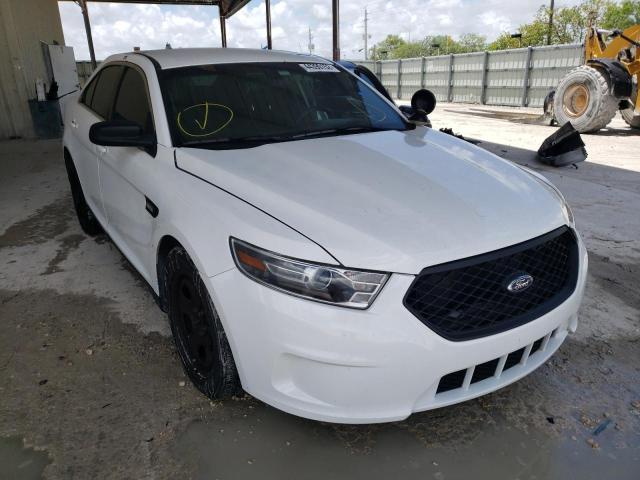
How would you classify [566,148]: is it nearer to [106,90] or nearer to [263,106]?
[263,106]

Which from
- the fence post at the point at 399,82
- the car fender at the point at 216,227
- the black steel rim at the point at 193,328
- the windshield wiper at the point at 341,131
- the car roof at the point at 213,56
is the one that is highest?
the car roof at the point at 213,56

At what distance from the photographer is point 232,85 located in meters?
2.81

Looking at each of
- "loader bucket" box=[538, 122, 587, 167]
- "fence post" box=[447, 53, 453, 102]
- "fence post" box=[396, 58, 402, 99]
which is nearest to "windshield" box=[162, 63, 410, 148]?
"loader bucket" box=[538, 122, 587, 167]

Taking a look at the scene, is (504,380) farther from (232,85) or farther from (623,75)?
(623,75)

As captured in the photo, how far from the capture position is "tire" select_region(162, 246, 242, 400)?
195cm

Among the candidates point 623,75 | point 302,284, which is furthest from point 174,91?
point 623,75

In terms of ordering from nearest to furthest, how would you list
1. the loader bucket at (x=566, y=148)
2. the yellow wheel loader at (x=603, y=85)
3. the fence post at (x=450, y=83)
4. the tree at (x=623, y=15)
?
the loader bucket at (x=566, y=148) → the yellow wheel loader at (x=603, y=85) → the fence post at (x=450, y=83) → the tree at (x=623, y=15)

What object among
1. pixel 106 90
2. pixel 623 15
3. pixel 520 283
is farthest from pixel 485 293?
pixel 623 15

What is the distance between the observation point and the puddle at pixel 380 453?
6.11ft

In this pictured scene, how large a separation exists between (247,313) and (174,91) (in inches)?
58.6

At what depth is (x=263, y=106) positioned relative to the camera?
109 inches

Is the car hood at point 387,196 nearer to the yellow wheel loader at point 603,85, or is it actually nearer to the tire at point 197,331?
the tire at point 197,331

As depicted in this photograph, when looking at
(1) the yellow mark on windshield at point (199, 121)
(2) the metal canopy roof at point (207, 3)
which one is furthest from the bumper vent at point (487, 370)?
(2) the metal canopy roof at point (207, 3)

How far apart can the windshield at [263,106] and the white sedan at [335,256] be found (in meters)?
0.02
